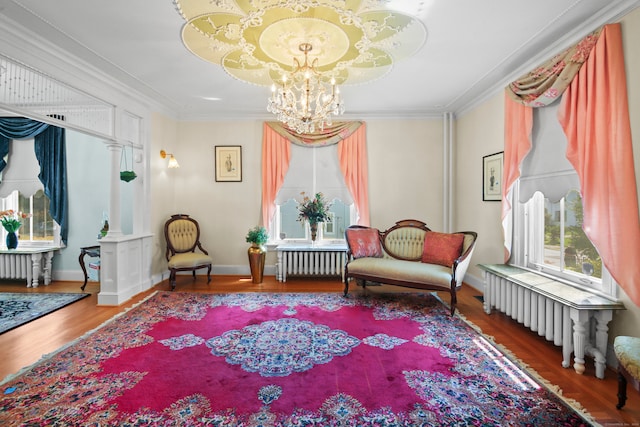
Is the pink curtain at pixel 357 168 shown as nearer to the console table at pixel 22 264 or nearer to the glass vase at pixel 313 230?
the glass vase at pixel 313 230

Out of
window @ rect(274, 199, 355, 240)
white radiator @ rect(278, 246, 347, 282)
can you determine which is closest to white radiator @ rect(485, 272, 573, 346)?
white radiator @ rect(278, 246, 347, 282)

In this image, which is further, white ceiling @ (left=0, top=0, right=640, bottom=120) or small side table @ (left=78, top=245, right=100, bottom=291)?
small side table @ (left=78, top=245, right=100, bottom=291)

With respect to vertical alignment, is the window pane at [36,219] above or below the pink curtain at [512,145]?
below

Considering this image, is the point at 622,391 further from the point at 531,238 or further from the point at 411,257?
the point at 411,257

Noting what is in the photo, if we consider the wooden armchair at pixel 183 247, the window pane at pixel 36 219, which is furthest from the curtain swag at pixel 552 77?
the window pane at pixel 36 219

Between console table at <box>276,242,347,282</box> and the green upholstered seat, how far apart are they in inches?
143

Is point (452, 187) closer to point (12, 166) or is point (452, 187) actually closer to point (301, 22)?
point (301, 22)

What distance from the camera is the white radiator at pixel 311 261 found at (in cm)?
533

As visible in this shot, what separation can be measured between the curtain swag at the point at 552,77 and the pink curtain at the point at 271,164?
360cm

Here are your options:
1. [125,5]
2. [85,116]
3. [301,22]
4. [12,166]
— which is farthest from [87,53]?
[12,166]

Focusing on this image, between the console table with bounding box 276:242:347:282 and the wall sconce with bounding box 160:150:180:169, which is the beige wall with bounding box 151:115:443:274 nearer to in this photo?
the wall sconce with bounding box 160:150:180:169

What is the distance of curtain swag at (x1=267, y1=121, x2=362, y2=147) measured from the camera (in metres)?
5.50

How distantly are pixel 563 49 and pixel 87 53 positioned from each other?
5.04 m

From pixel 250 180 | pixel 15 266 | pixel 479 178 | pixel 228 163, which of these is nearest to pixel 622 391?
pixel 479 178
